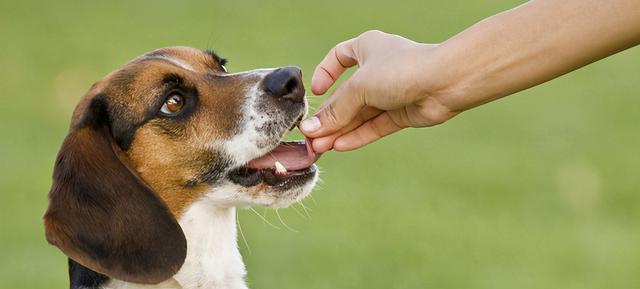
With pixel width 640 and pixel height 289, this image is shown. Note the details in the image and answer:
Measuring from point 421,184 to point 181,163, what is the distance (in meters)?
5.42

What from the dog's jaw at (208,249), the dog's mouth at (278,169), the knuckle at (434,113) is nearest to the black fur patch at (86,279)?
the dog's jaw at (208,249)

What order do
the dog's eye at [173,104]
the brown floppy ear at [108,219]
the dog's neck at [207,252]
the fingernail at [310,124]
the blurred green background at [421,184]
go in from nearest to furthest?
the brown floppy ear at [108,219] → the fingernail at [310,124] → the dog's neck at [207,252] → the dog's eye at [173,104] → the blurred green background at [421,184]

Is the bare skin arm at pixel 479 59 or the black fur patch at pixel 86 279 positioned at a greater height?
the bare skin arm at pixel 479 59

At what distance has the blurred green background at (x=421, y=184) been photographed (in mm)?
9188

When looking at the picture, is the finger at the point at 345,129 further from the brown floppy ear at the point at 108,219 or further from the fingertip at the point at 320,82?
the brown floppy ear at the point at 108,219

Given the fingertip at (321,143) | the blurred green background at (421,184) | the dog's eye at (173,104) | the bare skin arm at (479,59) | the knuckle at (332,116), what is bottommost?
the blurred green background at (421,184)

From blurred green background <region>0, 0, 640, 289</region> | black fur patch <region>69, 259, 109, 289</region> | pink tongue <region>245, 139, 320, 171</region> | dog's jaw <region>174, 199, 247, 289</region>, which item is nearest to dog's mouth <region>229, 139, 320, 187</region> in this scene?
pink tongue <region>245, 139, 320, 171</region>

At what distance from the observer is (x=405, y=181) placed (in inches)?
435

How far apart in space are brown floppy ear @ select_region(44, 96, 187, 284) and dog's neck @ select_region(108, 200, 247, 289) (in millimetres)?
230

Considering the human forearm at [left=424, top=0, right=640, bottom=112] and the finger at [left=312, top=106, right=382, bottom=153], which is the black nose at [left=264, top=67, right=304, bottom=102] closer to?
the finger at [left=312, top=106, right=382, bottom=153]

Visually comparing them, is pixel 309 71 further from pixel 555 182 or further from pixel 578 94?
pixel 555 182

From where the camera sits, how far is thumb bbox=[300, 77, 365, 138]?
5430 millimetres

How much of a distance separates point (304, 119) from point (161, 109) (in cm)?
70

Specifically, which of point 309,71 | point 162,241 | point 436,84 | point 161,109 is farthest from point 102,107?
point 309,71
